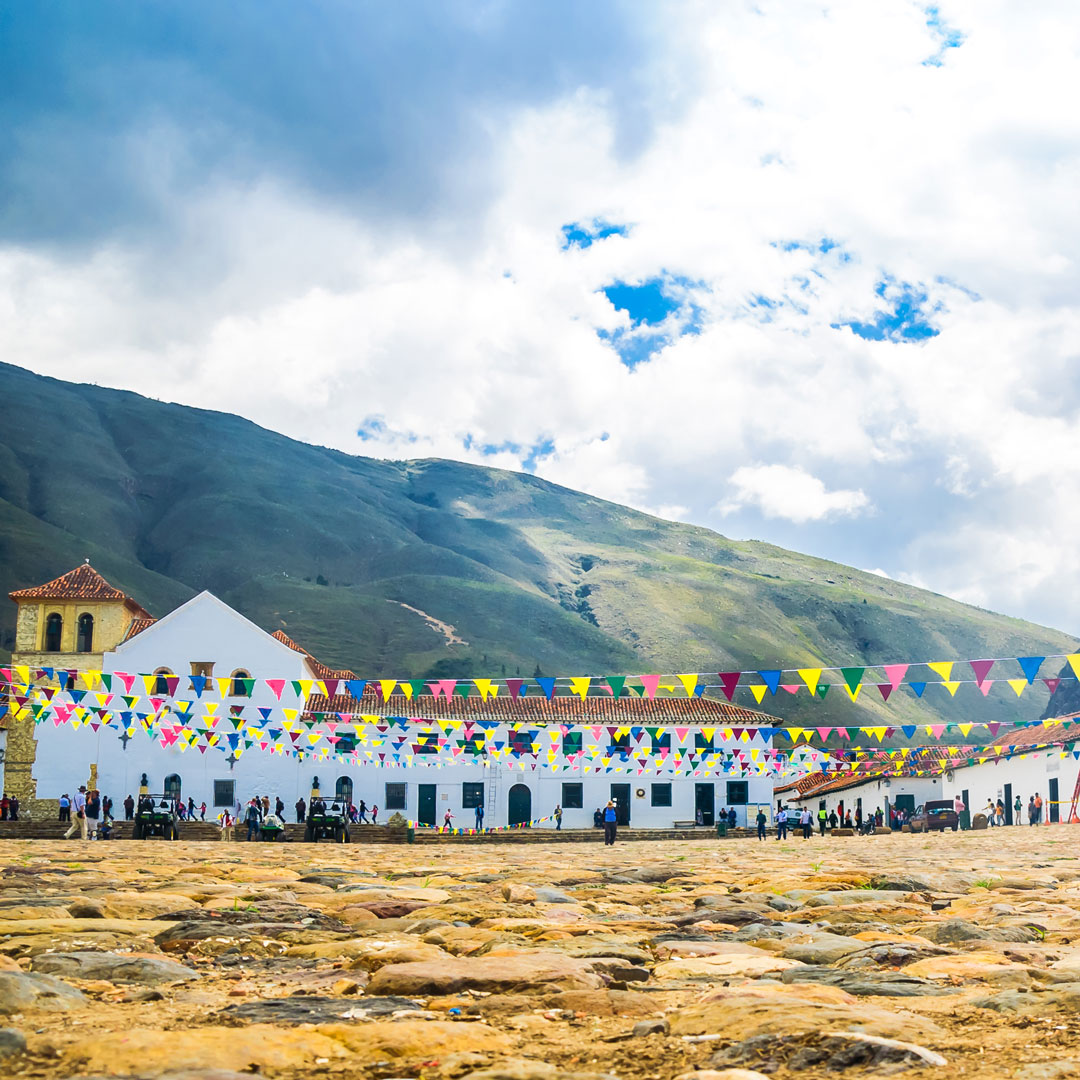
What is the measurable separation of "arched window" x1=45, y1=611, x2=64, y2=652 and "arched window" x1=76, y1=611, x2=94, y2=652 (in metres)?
0.82

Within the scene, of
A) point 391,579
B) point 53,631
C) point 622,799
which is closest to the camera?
point 53,631

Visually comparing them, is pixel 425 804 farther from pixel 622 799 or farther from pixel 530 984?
pixel 530 984

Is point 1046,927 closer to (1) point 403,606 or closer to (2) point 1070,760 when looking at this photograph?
(2) point 1070,760

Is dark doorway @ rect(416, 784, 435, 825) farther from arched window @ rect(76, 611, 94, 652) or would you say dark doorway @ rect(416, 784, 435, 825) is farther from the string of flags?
arched window @ rect(76, 611, 94, 652)

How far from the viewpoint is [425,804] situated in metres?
51.9

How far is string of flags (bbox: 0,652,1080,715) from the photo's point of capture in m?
20.2

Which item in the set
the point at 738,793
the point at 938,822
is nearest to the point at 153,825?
the point at 938,822

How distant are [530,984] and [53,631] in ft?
165

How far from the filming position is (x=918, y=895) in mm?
9602

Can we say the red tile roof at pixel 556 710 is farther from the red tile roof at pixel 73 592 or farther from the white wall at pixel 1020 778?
the red tile roof at pixel 73 592

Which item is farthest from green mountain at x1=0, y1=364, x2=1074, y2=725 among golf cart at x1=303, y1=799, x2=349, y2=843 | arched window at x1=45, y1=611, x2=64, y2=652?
golf cart at x1=303, y1=799, x2=349, y2=843

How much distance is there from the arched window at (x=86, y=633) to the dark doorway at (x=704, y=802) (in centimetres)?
2690

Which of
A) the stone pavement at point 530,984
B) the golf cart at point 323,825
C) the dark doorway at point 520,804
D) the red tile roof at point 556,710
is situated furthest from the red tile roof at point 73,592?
the stone pavement at point 530,984

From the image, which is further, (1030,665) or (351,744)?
(351,744)
